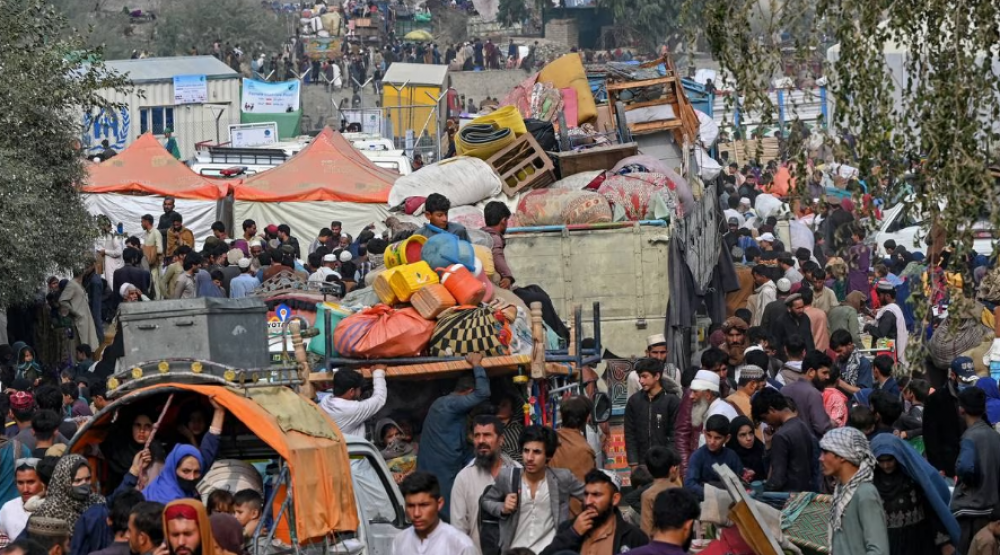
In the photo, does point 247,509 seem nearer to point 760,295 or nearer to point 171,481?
point 171,481

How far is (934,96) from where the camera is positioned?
328 inches

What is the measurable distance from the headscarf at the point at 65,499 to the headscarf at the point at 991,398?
226 inches

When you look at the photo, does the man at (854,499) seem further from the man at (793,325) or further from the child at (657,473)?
the man at (793,325)

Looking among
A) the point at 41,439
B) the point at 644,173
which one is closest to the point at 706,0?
the point at 41,439

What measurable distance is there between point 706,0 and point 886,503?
268 cm

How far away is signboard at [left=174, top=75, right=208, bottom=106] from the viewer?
1976 inches

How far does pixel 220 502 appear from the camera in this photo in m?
8.70

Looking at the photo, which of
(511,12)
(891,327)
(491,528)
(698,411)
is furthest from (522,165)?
(511,12)

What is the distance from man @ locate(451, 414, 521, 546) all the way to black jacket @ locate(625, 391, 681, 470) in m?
2.23

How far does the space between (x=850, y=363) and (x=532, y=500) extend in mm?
5520

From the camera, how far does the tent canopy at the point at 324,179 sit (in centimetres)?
2775

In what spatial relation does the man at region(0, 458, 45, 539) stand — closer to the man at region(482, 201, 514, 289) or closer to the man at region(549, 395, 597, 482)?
the man at region(549, 395, 597, 482)

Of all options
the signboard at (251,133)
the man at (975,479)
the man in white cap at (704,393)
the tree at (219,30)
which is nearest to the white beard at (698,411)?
the man in white cap at (704,393)

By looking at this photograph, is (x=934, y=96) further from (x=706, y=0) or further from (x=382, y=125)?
(x=382, y=125)
